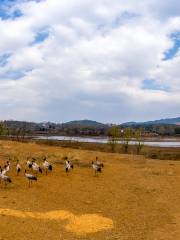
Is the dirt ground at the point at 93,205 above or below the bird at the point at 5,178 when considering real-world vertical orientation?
below

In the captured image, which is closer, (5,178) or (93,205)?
(93,205)

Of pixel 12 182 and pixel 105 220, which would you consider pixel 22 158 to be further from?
pixel 105 220

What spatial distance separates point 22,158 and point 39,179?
987cm

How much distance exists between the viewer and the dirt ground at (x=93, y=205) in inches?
725

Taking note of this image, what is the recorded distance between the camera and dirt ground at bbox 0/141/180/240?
60.4 ft

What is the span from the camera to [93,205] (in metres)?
23.6

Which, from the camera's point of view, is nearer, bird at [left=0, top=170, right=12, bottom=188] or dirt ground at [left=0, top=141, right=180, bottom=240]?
dirt ground at [left=0, top=141, right=180, bottom=240]

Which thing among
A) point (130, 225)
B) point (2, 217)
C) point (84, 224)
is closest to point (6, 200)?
point (2, 217)

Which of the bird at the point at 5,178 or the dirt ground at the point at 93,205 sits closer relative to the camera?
the dirt ground at the point at 93,205

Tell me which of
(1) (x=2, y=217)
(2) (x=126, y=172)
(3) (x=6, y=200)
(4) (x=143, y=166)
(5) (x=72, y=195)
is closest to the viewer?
(1) (x=2, y=217)

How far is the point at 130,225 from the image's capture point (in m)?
19.9

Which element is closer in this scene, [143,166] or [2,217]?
[2,217]

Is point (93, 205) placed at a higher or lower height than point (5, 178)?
lower

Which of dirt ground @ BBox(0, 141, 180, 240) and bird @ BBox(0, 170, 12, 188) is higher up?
bird @ BBox(0, 170, 12, 188)
